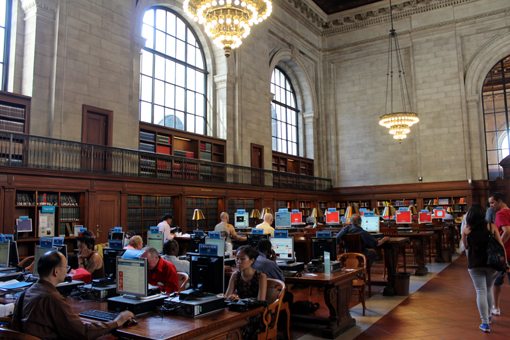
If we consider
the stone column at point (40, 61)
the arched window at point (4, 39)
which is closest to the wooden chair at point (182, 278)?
the stone column at point (40, 61)

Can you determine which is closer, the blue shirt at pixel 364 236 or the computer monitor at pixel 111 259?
the computer monitor at pixel 111 259

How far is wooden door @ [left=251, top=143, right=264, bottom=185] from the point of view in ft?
47.1

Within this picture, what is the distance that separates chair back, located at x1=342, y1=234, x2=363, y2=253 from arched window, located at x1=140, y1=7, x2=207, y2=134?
714 centimetres

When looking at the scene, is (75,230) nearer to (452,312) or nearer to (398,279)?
(398,279)

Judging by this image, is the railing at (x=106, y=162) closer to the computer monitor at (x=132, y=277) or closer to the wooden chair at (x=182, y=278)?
the wooden chair at (x=182, y=278)

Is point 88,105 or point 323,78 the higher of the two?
point 323,78

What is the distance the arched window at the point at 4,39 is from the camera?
905cm

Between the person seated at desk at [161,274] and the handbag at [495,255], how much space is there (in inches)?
120

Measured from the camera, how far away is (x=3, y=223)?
23.9 ft

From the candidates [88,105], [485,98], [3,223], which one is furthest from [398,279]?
[485,98]

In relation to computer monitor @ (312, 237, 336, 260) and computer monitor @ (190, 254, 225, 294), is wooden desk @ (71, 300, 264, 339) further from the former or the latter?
computer monitor @ (312, 237, 336, 260)

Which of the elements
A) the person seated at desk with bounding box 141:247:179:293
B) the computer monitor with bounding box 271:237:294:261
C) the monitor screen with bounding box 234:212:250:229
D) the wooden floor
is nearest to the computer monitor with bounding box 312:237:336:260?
the computer monitor with bounding box 271:237:294:261

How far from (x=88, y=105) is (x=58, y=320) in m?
8.16

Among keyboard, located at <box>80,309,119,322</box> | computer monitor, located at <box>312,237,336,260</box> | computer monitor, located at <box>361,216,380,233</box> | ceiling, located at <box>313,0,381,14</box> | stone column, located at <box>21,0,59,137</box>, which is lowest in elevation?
keyboard, located at <box>80,309,119,322</box>
